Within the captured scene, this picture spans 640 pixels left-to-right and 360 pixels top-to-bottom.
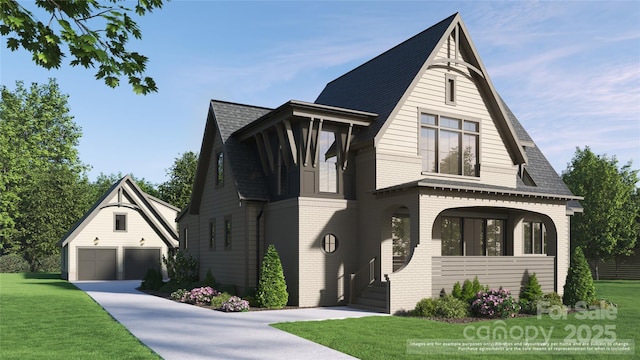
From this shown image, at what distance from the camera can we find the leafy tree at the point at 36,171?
51188 mm

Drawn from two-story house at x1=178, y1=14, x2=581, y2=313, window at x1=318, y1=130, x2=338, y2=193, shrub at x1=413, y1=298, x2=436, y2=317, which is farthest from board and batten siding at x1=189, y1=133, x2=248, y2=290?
shrub at x1=413, y1=298, x2=436, y2=317

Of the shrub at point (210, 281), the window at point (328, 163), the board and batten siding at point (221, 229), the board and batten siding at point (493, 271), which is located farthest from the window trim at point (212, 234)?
the board and batten siding at point (493, 271)

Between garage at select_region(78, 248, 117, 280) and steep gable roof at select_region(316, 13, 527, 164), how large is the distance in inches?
881

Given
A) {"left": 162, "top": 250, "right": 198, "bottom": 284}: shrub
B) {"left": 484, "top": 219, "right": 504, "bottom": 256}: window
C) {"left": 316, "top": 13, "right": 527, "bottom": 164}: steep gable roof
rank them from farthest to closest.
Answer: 1. {"left": 162, "top": 250, "right": 198, "bottom": 284}: shrub
2. {"left": 484, "top": 219, "right": 504, "bottom": 256}: window
3. {"left": 316, "top": 13, "right": 527, "bottom": 164}: steep gable roof

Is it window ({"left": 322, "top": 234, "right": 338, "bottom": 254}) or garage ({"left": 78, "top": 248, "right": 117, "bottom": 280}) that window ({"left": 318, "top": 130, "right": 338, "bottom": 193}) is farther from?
garage ({"left": 78, "top": 248, "right": 117, "bottom": 280})

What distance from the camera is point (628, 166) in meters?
46.4

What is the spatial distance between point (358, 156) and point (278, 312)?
6.58m

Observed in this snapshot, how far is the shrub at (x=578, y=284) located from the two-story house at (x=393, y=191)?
0.95m

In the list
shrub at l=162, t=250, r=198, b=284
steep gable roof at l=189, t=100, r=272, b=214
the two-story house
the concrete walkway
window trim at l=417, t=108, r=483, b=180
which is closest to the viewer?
the concrete walkway

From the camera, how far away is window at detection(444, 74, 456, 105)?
69.6 feet

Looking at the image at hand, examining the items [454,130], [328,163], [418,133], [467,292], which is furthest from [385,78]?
[467,292]

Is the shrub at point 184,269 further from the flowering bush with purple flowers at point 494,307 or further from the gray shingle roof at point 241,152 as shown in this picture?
the flowering bush with purple flowers at point 494,307

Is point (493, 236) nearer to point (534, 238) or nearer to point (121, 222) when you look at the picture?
point (534, 238)

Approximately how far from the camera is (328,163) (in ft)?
65.8
